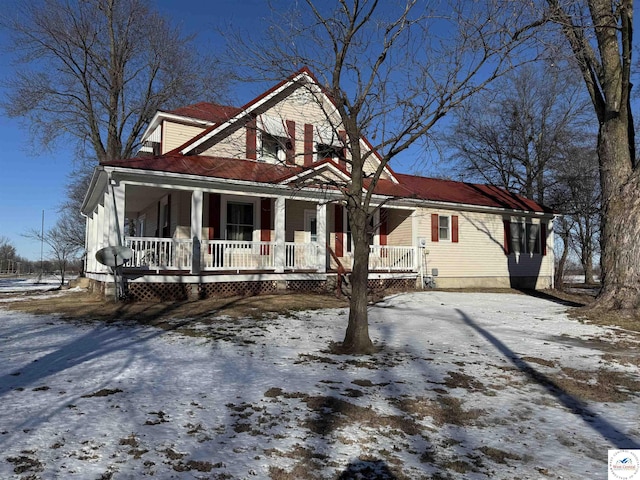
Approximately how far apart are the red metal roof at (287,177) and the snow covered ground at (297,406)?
3267mm

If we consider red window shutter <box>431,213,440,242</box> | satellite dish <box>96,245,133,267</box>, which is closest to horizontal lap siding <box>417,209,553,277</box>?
red window shutter <box>431,213,440,242</box>

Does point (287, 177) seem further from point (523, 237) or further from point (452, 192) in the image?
point (523, 237)

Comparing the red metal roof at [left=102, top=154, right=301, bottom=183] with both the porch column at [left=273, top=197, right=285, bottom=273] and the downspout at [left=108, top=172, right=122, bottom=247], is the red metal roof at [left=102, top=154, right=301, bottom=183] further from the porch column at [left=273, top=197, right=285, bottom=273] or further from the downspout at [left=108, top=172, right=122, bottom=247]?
the porch column at [left=273, top=197, right=285, bottom=273]

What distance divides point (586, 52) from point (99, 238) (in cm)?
1462

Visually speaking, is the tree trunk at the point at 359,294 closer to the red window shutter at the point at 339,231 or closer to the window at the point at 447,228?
the red window shutter at the point at 339,231

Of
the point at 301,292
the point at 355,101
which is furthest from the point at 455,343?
the point at 301,292

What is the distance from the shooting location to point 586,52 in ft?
35.0

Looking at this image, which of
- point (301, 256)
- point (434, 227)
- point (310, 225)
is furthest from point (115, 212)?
point (434, 227)

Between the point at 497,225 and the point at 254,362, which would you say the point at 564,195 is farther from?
the point at 254,362

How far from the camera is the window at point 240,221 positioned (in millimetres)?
14724

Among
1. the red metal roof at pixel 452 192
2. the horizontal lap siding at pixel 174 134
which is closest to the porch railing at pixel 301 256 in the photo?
the red metal roof at pixel 452 192

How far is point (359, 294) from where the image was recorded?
6734 millimetres

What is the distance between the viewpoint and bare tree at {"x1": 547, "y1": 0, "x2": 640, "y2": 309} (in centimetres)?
1020

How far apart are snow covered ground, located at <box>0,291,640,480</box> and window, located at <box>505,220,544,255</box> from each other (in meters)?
12.2
